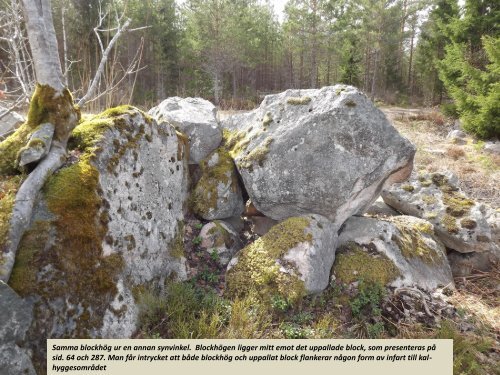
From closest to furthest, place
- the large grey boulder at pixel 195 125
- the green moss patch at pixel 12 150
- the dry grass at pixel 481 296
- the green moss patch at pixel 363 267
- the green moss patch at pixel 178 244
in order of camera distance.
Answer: the green moss patch at pixel 12 150 → the green moss patch at pixel 178 244 → the dry grass at pixel 481 296 → the green moss patch at pixel 363 267 → the large grey boulder at pixel 195 125

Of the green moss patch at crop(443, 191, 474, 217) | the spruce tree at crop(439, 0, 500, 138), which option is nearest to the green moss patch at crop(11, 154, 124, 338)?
the green moss patch at crop(443, 191, 474, 217)

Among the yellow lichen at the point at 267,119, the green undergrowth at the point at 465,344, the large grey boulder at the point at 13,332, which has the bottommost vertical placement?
the green undergrowth at the point at 465,344

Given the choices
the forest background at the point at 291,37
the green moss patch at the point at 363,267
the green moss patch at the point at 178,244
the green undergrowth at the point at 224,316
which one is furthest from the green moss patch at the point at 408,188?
the forest background at the point at 291,37

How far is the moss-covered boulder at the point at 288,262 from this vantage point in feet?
12.0

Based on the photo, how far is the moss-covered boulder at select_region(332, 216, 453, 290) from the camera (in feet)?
13.9

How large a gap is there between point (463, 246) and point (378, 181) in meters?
2.12

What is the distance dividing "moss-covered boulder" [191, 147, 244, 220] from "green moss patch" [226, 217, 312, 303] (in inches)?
35.4

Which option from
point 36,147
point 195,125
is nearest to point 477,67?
point 195,125

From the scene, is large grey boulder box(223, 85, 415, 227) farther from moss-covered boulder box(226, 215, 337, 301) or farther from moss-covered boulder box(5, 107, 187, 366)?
moss-covered boulder box(5, 107, 187, 366)

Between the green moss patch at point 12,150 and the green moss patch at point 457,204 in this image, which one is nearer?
the green moss patch at point 12,150

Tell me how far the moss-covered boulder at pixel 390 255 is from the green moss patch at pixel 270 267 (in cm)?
77

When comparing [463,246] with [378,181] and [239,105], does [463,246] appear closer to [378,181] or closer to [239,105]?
[378,181]

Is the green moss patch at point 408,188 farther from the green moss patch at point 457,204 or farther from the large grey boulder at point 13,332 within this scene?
the large grey boulder at point 13,332

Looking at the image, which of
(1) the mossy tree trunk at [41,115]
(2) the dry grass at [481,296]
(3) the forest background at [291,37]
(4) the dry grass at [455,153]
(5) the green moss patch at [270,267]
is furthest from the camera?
(3) the forest background at [291,37]
